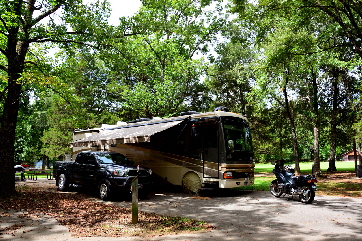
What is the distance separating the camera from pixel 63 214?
27.0ft

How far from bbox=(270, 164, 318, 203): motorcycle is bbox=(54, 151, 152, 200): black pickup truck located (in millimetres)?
5062

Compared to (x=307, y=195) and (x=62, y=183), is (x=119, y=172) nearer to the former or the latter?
(x=62, y=183)

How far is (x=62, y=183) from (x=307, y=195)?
1062 cm

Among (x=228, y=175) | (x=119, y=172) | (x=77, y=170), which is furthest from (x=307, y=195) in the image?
(x=77, y=170)

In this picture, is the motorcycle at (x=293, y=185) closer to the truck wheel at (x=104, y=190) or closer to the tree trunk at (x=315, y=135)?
the truck wheel at (x=104, y=190)

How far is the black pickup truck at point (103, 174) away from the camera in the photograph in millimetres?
10750

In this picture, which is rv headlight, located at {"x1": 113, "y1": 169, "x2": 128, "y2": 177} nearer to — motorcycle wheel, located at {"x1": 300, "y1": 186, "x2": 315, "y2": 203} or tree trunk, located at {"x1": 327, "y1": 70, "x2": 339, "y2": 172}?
motorcycle wheel, located at {"x1": 300, "y1": 186, "x2": 315, "y2": 203}

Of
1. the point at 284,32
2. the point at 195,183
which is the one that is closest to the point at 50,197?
the point at 195,183

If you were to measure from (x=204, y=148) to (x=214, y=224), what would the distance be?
4783 millimetres

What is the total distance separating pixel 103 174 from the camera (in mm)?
11164

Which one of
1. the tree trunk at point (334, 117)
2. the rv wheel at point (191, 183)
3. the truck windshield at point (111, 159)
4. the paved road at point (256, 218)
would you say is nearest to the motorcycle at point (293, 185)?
the paved road at point (256, 218)

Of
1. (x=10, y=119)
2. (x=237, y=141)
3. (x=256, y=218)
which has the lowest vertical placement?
(x=256, y=218)

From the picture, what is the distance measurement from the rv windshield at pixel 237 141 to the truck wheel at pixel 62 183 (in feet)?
25.1

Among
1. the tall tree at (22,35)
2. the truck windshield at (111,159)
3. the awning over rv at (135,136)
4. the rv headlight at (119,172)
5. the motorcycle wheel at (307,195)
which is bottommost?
the motorcycle wheel at (307,195)
